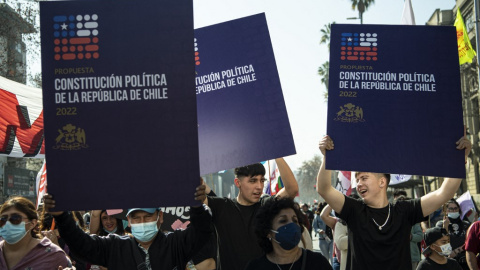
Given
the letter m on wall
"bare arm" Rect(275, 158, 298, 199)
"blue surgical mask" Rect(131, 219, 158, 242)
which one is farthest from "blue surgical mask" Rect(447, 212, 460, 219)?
"blue surgical mask" Rect(131, 219, 158, 242)

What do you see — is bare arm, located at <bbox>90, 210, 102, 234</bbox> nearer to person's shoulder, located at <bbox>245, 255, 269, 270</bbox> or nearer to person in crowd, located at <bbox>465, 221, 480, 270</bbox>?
person's shoulder, located at <bbox>245, 255, 269, 270</bbox>

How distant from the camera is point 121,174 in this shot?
4.27m

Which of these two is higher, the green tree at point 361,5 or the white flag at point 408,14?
the green tree at point 361,5

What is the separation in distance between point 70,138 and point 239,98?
217 centimetres

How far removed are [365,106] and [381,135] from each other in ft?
0.88

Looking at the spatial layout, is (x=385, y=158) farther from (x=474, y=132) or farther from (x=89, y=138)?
(x=474, y=132)

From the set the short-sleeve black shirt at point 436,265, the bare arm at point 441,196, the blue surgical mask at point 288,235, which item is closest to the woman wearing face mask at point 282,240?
the blue surgical mask at point 288,235

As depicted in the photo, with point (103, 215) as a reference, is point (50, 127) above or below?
above

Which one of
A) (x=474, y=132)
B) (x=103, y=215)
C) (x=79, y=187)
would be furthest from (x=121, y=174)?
(x=474, y=132)

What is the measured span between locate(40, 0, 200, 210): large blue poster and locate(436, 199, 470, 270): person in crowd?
681 cm

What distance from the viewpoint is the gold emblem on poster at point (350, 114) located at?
5.25m

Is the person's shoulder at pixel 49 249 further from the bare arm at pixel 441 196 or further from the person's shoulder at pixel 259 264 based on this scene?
the bare arm at pixel 441 196

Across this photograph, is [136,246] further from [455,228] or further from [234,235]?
[455,228]

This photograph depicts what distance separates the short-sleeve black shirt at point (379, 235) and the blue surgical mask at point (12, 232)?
2.59 m
